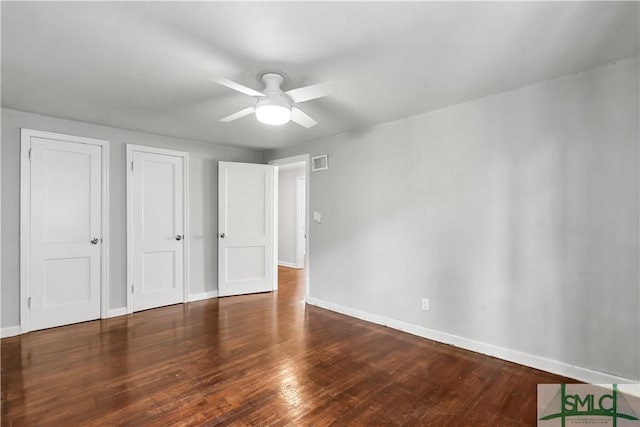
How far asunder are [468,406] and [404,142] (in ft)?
8.07

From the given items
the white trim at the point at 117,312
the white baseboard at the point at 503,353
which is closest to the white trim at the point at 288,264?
the white baseboard at the point at 503,353

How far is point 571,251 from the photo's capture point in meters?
2.42

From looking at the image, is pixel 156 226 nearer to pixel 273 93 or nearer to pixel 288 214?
pixel 273 93

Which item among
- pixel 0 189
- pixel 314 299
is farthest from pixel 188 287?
pixel 0 189

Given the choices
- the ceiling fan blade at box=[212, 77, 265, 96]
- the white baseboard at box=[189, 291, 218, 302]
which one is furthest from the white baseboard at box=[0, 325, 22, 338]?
the ceiling fan blade at box=[212, 77, 265, 96]

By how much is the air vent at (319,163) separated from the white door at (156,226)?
1.83 m

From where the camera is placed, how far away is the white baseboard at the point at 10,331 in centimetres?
318

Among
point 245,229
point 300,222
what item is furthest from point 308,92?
point 300,222

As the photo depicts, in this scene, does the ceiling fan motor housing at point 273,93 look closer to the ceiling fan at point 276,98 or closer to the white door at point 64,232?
the ceiling fan at point 276,98

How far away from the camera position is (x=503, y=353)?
271cm

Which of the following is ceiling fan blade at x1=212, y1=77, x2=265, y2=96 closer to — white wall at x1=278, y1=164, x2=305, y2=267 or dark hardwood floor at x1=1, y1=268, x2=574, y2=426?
dark hardwood floor at x1=1, y1=268, x2=574, y2=426

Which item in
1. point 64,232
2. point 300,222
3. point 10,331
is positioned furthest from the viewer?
point 300,222

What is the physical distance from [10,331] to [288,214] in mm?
5215

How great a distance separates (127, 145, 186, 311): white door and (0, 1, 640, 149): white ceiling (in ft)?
3.95
